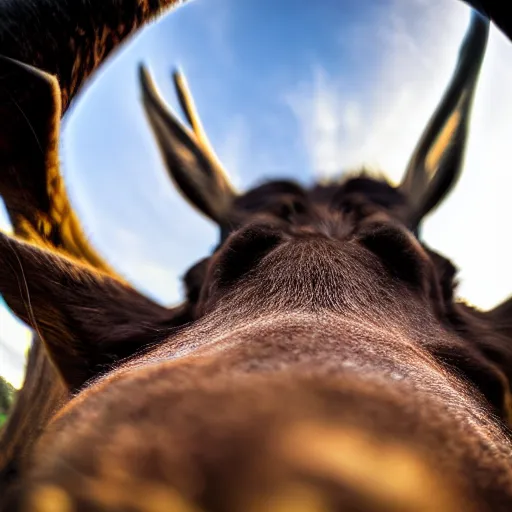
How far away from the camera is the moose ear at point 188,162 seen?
312 centimetres

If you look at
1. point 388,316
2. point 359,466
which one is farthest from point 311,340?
point 388,316

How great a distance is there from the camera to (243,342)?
1.01 metres

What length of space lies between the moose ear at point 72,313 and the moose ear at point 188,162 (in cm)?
102

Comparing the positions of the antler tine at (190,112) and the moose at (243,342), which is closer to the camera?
the moose at (243,342)

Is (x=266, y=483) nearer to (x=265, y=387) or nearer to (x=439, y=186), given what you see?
(x=265, y=387)

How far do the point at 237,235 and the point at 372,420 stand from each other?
5.75 ft

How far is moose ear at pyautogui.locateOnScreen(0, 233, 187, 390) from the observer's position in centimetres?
193

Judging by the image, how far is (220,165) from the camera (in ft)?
11.2

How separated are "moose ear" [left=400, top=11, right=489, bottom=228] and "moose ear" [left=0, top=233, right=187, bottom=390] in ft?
5.97

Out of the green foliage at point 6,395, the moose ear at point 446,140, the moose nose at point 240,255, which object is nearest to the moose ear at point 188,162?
the moose nose at point 240,255

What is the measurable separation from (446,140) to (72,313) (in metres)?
2.55

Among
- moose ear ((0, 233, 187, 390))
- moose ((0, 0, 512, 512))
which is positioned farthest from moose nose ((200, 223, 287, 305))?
moose ear ((0, 233, 187, 390))

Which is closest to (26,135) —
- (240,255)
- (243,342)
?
(240,255)

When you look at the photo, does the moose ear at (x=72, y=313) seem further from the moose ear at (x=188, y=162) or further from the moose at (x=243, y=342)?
the moose ear at (x=188, y=162)
